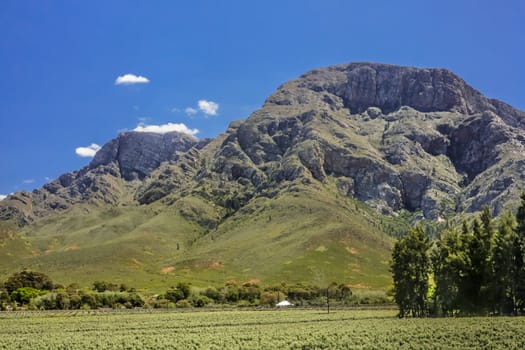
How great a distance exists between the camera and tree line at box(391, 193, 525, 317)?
77562mm

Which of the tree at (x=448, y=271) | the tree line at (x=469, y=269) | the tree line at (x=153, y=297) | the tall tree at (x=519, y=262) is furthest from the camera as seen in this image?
the tree line at (x=153, y=297)

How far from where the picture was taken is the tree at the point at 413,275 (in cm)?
10038

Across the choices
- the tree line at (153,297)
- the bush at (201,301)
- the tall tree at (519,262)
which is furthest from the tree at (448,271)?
the bush at (201,301)

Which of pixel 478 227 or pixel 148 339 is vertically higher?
pixel 478 227

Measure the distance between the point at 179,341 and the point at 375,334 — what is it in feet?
74.6

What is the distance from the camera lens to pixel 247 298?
562 ft

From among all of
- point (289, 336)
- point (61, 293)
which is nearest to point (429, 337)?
point (289, 336)

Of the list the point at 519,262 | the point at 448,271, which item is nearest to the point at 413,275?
the point at 448,271

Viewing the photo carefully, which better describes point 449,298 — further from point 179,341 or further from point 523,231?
point 179,341

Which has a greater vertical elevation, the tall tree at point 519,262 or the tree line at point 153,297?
the tall tree at point 519,262

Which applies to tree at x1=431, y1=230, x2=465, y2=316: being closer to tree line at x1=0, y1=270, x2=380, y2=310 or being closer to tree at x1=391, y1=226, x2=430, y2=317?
tree at x1=391, y1=226, x2=430, y2=317

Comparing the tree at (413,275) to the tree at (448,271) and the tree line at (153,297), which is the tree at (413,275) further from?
the tree line at (153,297)

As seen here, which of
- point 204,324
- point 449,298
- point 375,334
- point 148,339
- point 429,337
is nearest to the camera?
point 429,337

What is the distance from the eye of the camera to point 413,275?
100938 mm
